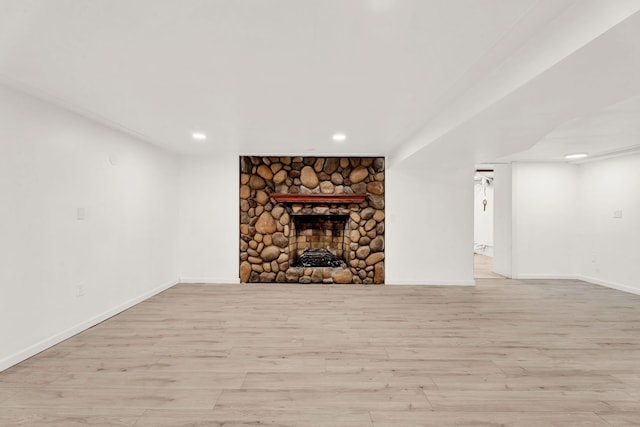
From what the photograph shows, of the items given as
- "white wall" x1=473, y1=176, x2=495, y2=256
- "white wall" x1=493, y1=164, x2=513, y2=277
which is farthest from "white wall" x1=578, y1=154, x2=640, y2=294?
"white wall" x1=473, y1=176, x2=495, y2=256

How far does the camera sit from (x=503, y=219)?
559 centimetres

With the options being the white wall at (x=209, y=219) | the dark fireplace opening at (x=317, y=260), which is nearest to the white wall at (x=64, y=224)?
the white wall at (x=209, y=219)

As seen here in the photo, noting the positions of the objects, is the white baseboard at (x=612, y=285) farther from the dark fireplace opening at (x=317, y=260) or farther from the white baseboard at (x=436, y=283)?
the dark fireplace opening at (x=317, y=260)

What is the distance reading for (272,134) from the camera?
3.56 m

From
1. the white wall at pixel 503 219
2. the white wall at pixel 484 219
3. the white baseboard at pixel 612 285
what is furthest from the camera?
the white wall at pixel 484 219

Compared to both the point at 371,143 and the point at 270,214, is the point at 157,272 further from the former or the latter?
the point at 371,143

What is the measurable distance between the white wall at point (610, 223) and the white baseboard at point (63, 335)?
272 inches

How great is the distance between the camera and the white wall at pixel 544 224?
17.4 ft

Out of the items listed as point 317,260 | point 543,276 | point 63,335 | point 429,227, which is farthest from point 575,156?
point 63,335

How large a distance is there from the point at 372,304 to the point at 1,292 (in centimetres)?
345

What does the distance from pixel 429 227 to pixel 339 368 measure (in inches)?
128

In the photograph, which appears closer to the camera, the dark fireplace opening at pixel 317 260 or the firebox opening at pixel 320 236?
the dark fireplace opening at pixel 317 260

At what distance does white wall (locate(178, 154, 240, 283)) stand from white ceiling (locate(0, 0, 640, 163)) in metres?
1.87

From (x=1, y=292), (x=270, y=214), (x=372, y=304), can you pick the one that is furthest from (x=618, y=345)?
(x=1, y=292)
